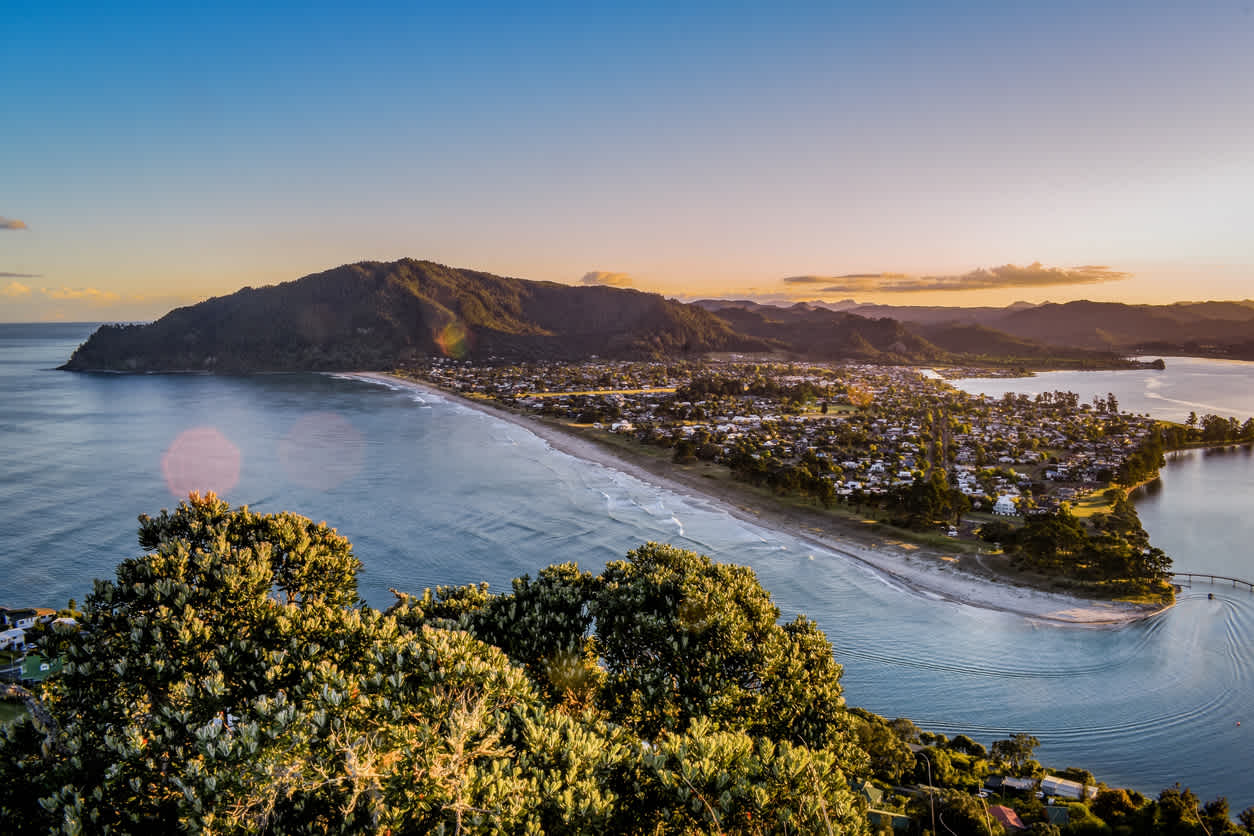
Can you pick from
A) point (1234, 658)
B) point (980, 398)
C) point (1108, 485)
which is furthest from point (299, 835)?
point (980, 398)

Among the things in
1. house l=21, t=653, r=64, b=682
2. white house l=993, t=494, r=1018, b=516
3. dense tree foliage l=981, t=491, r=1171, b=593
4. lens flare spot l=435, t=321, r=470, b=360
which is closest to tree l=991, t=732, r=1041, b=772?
dense tree foliage l=981, t=491, r=1171, b=593

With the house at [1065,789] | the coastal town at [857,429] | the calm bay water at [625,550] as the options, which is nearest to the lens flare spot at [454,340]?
the coastal town at [857,429]

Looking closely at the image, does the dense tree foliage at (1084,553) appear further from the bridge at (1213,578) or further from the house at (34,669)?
the house at (34,669)

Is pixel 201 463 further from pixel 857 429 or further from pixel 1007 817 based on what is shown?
pixel 857 429

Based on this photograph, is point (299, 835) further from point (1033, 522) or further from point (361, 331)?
point (361, 331)

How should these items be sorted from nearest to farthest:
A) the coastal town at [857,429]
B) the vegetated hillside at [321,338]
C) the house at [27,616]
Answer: the house at [27,616] < the coastal town at [857,429] < the vegetated hillside at [321,338]

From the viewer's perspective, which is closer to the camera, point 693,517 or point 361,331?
point 693,517

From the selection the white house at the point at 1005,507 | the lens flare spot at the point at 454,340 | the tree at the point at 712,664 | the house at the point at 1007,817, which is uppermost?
the lens flare spot at the point at 454,340
